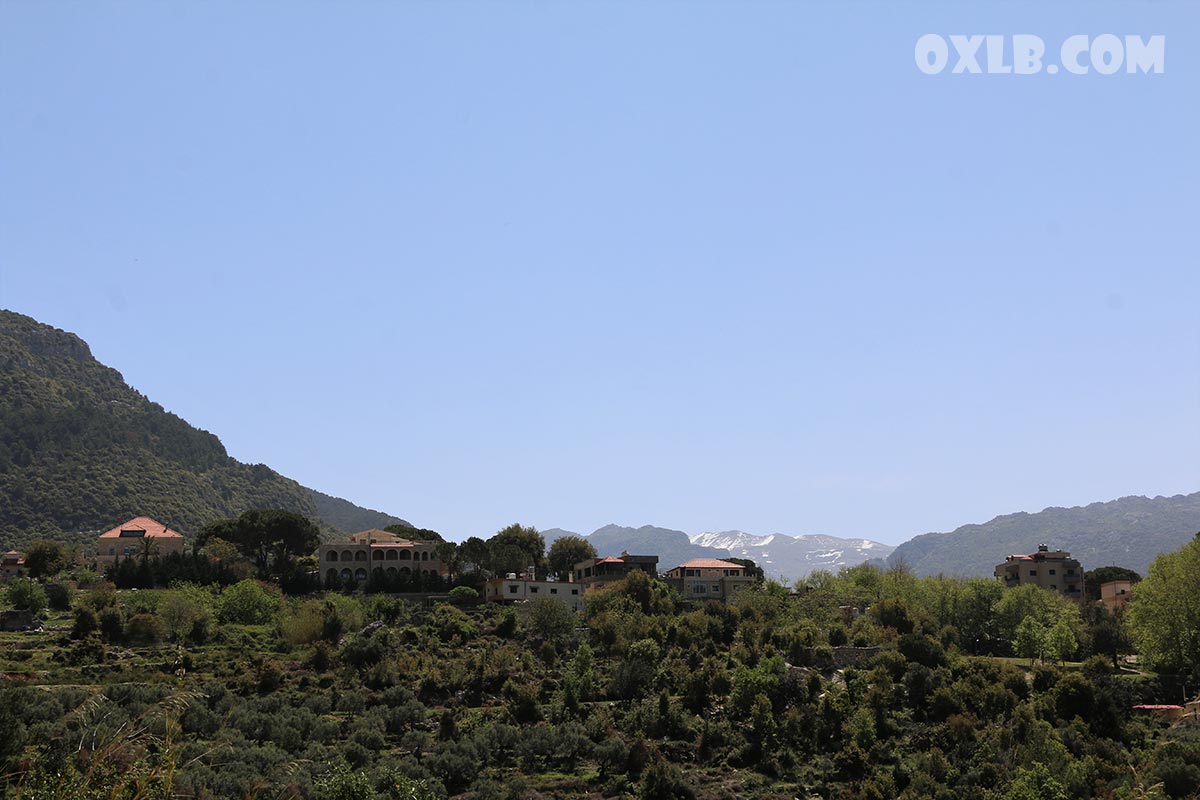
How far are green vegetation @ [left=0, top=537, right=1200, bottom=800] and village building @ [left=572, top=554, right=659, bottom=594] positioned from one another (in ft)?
35.3

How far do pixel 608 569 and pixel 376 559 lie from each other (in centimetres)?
→ 2204

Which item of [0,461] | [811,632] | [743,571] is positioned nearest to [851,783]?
[811,632]

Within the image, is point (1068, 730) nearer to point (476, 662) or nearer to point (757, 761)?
point (757, 761)

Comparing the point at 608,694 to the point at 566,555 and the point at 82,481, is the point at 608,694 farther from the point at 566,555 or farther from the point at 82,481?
the point at 82,481

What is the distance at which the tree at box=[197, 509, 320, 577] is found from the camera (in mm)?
108500

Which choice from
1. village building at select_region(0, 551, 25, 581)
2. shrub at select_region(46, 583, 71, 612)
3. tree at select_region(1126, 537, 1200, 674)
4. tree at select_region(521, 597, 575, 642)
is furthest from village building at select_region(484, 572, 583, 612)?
tree at select_region(1126, 537, 1200, 674)

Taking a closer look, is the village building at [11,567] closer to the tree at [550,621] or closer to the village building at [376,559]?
the village building at [376,559]

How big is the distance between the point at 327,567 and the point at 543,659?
34262mm

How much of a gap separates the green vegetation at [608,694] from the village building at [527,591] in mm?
3311

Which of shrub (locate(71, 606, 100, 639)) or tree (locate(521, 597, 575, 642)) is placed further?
tree (locate(521, 597, 575, 642))

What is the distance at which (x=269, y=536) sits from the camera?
10912 cm

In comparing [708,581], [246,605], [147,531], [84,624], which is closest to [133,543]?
[147,531]

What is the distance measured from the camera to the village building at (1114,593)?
110 meters

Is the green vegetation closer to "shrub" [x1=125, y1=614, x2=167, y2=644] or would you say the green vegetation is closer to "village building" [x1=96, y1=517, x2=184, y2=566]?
"shrub" [x1=125, y1=614, x2=167, y2=644]
